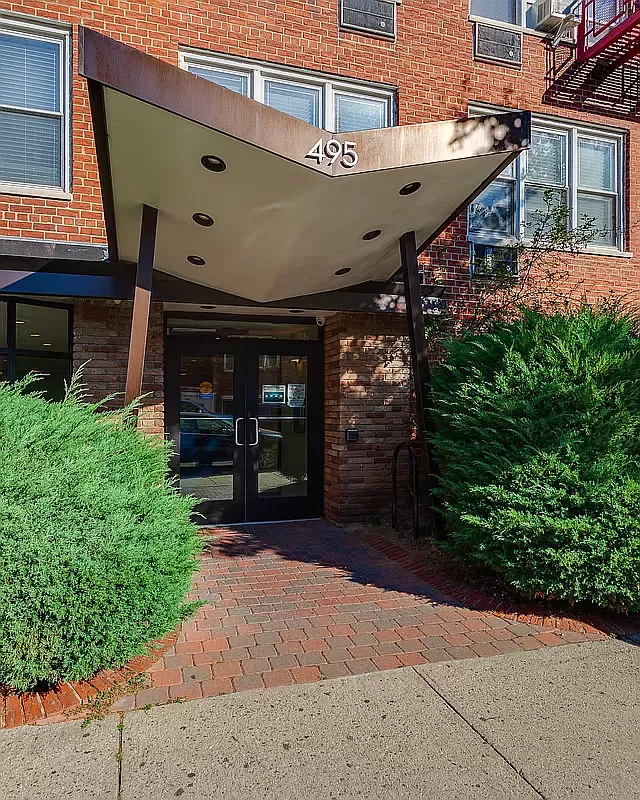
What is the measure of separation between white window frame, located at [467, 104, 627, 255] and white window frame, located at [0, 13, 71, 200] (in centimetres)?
506

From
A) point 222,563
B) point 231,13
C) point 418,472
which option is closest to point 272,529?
point 222,563

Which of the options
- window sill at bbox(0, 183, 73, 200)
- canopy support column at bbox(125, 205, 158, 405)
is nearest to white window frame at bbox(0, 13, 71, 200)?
window sill at bbox(0, 183, 73, 200)

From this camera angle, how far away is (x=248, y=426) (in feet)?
23.8

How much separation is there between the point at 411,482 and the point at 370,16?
19.4 ft

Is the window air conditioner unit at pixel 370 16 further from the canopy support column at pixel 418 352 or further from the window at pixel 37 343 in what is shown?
the window at pixel 37 343

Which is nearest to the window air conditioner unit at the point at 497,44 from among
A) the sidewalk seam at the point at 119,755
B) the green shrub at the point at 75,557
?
the green shrub at the point at 75,557

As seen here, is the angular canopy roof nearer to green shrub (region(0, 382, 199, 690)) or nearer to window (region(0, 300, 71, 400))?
window (region(0, 300, 71, 400))

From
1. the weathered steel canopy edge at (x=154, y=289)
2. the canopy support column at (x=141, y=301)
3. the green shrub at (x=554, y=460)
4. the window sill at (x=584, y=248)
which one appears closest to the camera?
the green shrub at (x=554, y=460)

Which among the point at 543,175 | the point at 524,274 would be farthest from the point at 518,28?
the point at 524,274

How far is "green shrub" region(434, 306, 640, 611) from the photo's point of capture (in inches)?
161

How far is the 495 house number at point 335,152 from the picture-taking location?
393cm

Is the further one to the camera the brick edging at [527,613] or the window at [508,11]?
the window at [508,11]

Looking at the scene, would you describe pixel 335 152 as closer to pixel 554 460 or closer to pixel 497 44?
pixel 554 460

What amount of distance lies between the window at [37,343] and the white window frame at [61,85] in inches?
48.3
